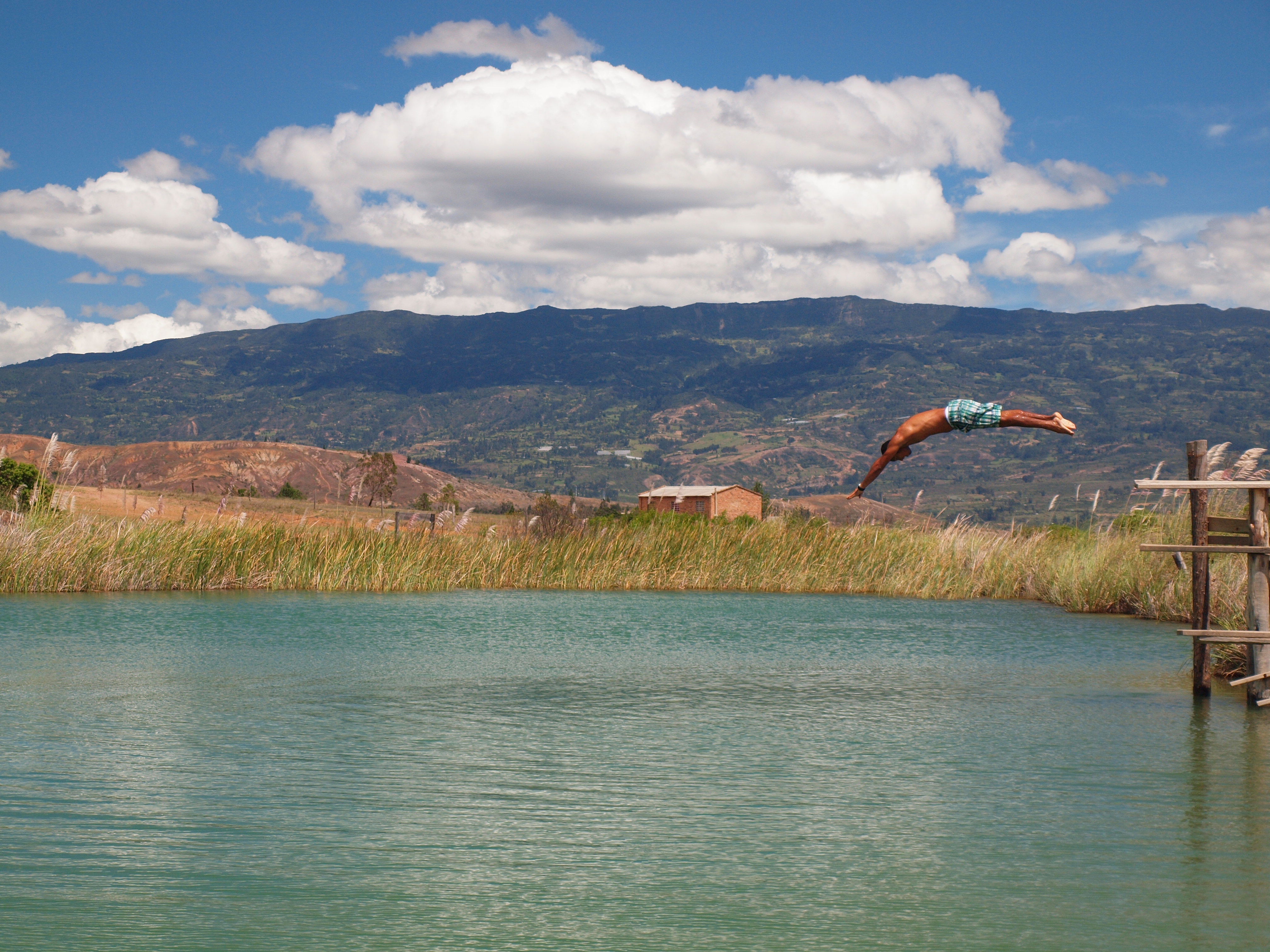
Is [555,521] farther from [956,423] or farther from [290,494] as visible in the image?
[290,494]

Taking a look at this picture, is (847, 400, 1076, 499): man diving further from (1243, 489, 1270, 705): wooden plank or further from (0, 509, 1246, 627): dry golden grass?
(0, 509, 1246, 627): dry golden grass

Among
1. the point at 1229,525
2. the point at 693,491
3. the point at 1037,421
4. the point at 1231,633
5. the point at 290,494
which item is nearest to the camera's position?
the point at 1037,421

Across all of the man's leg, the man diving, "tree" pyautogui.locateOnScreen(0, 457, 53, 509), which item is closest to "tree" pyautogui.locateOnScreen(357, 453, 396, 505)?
"tree" pyautogui.locateOnScreen(0, 457, 53, 509)

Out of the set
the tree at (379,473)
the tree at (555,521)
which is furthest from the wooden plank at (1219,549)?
the tree at (379,473)

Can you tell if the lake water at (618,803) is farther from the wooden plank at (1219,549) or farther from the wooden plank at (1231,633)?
the wooden plank at (1219,549)

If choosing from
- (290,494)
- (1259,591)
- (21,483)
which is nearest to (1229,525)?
(1259,591)

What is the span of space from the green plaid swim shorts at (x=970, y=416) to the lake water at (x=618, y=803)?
8.15 ft

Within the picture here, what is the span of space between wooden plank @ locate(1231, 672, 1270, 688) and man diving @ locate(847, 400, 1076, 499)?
780 centimetres

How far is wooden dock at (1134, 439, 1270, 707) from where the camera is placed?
38.6ft

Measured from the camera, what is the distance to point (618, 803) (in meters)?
8.04

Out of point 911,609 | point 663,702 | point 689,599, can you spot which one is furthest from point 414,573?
point 663,702

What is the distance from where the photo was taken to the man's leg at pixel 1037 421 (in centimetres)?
500

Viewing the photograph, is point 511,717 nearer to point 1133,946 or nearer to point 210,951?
point 210,951

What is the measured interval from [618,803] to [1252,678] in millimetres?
7336
